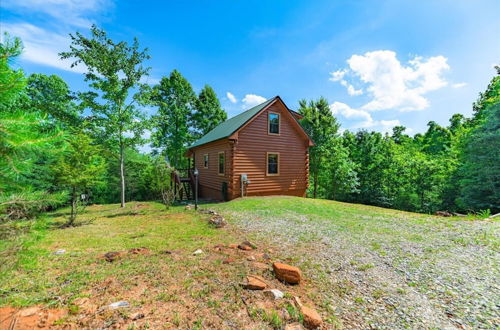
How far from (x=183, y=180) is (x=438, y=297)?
14634mm

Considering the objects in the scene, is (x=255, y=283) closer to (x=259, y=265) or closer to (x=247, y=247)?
(x=259, y=265)

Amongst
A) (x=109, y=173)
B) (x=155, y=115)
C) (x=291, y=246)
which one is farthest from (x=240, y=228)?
(x=109, y=173)

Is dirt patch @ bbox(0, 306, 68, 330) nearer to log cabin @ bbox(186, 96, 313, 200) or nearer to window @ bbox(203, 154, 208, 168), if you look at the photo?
log cabin @ bbox(186, 96, 313, 200)

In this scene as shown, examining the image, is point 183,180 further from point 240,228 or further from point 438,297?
point 438,297

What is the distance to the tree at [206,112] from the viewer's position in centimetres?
2397

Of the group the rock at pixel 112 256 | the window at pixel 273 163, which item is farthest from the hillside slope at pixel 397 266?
the window at pixel 273 163

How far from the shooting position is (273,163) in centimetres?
1309

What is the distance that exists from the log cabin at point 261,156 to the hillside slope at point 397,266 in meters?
5.29

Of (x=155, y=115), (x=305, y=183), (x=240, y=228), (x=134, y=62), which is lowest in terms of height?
(x=240, y=228)

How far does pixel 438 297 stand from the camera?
2.84m

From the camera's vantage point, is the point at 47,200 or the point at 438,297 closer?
the point at 47,200

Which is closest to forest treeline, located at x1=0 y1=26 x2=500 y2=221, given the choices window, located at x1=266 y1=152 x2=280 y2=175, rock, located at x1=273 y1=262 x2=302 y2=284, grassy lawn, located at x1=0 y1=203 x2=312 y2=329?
grassy lawn, located at x1=0 y1=203 x2=312 y2=329

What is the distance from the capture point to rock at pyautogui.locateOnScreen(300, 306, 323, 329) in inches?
89.0

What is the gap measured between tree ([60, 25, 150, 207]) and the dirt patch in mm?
9697
